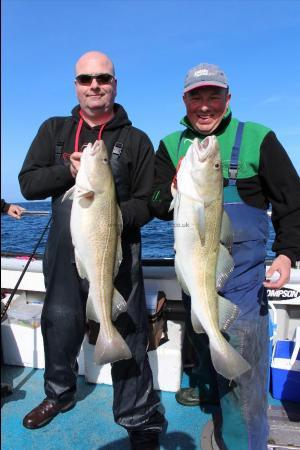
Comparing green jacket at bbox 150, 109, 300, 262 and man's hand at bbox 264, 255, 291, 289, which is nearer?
man's hand at bbox 264, 255, 291, 289

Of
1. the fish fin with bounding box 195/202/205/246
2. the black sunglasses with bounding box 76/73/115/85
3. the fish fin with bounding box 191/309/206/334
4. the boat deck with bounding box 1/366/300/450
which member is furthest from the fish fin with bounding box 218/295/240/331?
the black sunglasses with bounding box 76/73/115/85

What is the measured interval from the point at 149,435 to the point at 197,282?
5.15ft

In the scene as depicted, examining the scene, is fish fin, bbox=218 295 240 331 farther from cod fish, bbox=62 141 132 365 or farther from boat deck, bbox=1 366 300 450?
boat deck, bbox=1 366 300 450

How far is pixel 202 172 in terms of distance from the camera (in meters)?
2.29

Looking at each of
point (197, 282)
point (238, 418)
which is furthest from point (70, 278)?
point (238, 418)

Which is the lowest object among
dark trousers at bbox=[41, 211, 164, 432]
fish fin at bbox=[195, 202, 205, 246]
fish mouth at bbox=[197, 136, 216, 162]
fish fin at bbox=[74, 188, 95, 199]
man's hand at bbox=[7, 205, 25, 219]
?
dark trousers at bbox=[41, 211, 164, 432]

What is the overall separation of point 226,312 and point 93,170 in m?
1.21

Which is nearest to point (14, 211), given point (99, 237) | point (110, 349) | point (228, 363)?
point (99, 237)

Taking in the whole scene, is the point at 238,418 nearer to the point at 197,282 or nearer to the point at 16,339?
the point at 197,282

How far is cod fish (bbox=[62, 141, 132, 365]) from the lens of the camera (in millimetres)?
2445

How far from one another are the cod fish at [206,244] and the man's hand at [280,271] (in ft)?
0.90

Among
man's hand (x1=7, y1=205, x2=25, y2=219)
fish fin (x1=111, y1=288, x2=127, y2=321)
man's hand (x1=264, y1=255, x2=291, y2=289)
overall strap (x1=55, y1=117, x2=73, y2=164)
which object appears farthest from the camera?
man's hand (x1=7, y1=205, x2=25, y2=219)

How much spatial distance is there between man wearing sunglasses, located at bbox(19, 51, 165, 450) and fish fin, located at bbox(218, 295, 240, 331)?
0.85m

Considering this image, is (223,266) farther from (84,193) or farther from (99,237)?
(84,193)
